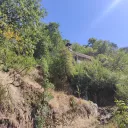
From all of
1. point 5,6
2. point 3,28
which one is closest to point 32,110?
point 3,28

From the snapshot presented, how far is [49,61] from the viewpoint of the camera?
16.1 metres

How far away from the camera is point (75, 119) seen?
11.5 metres

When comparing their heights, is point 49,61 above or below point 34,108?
above

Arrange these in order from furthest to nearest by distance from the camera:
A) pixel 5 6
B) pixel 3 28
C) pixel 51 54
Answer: pixel 51 54
pixel 5 6
pixel 3 28

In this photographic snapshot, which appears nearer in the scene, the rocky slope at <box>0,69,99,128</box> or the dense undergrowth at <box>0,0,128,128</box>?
the rocky slope at <box>0,69,99,128</box>

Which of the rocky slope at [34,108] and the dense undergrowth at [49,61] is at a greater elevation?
the dense undergrowth at [49,61]

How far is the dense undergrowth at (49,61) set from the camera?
8.50 metres

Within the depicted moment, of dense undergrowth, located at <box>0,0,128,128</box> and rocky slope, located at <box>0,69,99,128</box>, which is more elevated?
dense undergrowth, located at <box>0,0,128,128</box>

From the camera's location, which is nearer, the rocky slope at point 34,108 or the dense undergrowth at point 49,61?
the rocky slope at point 34,108

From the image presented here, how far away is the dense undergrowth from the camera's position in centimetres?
850

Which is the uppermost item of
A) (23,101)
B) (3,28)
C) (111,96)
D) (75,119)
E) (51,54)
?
(51,54)

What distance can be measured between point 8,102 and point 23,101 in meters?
1.28

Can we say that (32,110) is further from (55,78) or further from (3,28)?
(55,78)

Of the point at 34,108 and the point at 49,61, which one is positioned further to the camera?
the point at 49,61
